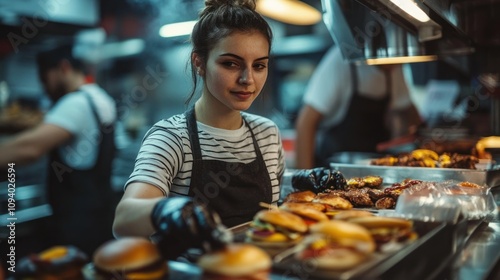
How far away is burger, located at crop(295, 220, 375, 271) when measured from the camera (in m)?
0.98

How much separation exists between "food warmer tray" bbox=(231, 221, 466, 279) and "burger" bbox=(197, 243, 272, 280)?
8cm

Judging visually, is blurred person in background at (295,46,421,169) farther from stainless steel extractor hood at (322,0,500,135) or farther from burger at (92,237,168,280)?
burger at (92,237,168,280)

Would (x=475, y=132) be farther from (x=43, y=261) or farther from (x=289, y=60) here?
(x=43, y=261)

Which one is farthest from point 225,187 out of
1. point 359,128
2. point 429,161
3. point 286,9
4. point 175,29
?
point 175,29

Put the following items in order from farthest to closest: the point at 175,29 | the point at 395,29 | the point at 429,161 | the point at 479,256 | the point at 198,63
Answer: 1. the point at 175,29
2. the point at 395,29
3. the point at 429,161
4. the point at 198,63
5. the point at 479,256

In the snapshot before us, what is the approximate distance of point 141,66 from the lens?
566cm

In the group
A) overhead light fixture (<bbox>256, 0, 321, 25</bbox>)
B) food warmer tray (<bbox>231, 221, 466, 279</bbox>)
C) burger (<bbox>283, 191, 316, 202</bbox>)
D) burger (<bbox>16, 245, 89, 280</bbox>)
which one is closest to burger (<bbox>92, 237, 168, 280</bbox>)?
burger (<bbox>16, 245, 89, 280</bbox>)

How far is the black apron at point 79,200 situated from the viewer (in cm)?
305

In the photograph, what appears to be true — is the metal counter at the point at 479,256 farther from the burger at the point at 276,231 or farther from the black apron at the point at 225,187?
the black apron at the point at 225,187

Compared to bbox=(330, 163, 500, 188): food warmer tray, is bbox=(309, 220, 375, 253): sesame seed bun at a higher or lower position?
higher

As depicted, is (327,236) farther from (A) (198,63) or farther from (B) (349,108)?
(B) (349,108)

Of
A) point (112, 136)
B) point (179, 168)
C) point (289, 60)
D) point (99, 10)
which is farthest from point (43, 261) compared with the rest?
point (289, 60)

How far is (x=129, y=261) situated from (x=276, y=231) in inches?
16.6

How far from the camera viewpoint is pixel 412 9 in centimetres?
203
